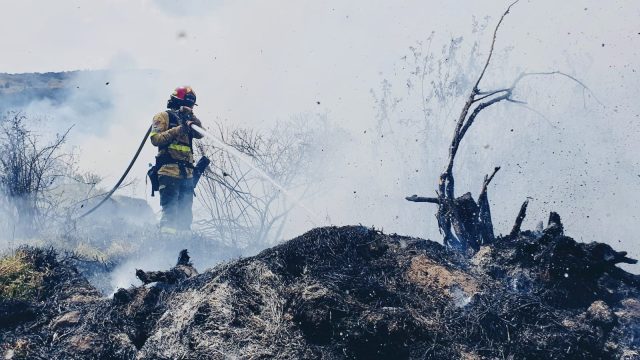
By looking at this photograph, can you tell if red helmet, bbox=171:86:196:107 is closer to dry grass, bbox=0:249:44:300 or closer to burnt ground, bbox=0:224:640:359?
burnt ground, bbox=0:224:640:359

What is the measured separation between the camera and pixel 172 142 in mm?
9094

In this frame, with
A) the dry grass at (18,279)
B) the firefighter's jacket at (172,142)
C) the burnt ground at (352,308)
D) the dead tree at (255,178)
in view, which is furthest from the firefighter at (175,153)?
the dead tree at (255,178)

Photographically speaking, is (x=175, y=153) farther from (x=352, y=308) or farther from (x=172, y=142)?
(x=352, y=308)

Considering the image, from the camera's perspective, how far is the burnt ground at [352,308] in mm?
4137

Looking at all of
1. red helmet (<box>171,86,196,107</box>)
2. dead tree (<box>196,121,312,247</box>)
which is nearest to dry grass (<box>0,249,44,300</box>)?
red helmet (<box>171,86,196,107</box>)

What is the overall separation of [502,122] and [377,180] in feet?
18.9

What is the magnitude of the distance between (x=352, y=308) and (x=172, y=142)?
231 inches

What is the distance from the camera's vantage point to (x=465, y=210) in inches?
267

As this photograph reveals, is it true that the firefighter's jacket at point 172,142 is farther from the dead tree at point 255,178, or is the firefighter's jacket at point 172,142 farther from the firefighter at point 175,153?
the dead tree at point 255,178

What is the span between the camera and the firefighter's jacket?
8945 mm

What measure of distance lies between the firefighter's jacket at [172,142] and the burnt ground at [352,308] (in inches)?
142

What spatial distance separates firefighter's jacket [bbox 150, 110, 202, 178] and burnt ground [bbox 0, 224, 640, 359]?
3617mm

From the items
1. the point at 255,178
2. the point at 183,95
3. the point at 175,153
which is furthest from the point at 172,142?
the point at 255,178

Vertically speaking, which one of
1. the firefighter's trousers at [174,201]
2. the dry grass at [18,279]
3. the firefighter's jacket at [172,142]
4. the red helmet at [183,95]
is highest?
the red helmet at [183,95]
